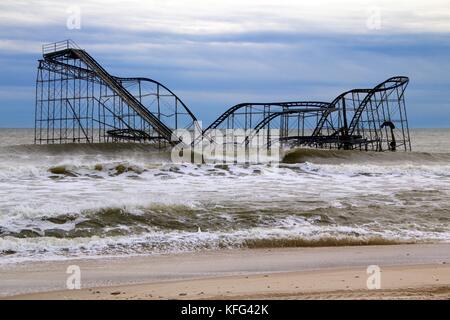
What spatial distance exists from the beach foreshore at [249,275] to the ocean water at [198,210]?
0.95 meters

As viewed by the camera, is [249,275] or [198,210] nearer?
[249,275]

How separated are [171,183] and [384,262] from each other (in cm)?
1256

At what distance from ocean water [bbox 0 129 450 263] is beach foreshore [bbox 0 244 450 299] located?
954 mm

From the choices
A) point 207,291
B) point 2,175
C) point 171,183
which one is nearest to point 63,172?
point 2,175

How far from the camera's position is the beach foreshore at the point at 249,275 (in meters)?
7.45

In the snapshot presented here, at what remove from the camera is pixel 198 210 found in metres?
15.3

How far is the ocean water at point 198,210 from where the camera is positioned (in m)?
12.1

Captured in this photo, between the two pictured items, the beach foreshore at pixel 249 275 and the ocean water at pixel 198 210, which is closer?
the beach foreshore at pixel 249 275

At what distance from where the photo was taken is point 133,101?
42000 mm

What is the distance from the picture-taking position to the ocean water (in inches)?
477

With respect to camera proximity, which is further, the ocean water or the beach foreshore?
the ocean water

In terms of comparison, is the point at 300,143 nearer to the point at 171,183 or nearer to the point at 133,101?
the point at 133,101

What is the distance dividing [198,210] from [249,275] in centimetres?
629

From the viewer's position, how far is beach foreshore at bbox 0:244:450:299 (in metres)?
7.45
